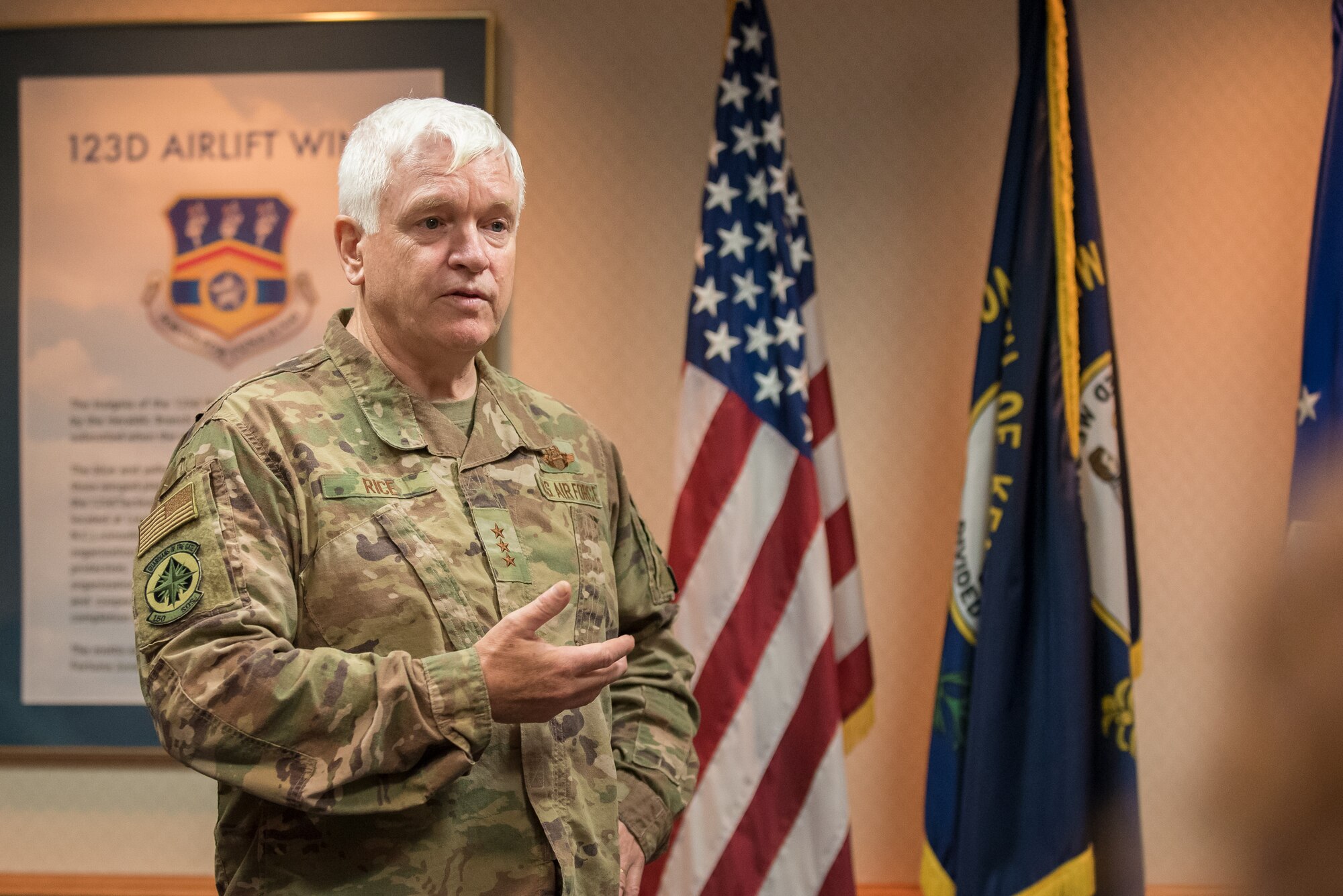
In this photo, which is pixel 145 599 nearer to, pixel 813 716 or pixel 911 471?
pixel 813 716

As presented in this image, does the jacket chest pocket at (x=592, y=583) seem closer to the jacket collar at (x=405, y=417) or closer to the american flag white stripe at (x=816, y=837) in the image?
the jacket collar at (x=405, y=417)

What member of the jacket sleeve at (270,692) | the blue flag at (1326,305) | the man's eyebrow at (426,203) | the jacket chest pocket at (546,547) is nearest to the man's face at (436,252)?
the man's eyebrow at (426,203)

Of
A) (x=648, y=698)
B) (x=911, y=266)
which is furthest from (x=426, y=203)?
(x=911, y=266)

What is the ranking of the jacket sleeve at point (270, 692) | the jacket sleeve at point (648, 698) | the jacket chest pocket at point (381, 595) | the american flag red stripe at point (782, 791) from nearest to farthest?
1. the jacket sleeve at point (270, 692)
2. the jacket chest pocket at point (381, 595)
3. the jacket sleeve at point (648, 698)
4. the american flag red stripe at point (782, 791)

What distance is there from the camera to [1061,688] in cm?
204

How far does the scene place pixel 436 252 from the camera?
4.33 ft

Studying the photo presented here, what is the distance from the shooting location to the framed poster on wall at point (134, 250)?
7.82ft

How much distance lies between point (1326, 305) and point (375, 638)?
1.88 m

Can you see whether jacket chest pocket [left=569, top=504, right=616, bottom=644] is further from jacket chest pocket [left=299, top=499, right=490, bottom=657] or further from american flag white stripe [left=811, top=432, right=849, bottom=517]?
american flag white stripe [left=811, top=432, right=849, bottom=517]

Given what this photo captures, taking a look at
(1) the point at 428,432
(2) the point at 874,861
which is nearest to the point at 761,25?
(1) the point at 428,432

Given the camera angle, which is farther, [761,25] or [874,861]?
[874,861]

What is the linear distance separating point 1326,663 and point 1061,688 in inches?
71.9

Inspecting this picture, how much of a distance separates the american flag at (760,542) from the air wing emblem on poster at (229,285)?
2.91ft

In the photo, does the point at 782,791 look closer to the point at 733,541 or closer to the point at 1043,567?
the point at 733,541
